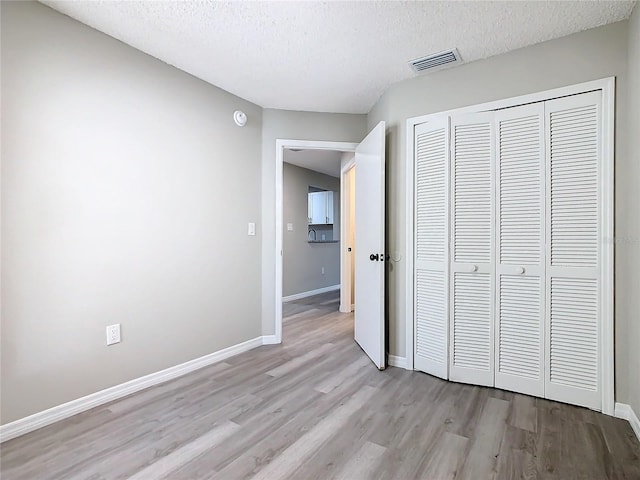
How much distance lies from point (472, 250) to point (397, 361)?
1.08 metres

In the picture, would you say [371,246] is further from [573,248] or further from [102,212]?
[102,212]

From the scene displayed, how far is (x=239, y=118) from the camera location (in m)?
2.95

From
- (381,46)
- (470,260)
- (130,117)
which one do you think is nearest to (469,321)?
(470,260)

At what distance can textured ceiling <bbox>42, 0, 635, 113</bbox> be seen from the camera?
1792 millimetres

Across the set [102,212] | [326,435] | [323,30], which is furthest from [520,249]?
[102,212]

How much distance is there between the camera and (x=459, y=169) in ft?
7.79

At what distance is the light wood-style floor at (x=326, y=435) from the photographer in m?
1.47

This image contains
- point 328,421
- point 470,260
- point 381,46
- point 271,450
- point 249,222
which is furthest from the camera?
point 249,222

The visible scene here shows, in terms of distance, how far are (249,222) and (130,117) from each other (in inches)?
50.0

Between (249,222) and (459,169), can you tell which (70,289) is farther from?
(459,169)

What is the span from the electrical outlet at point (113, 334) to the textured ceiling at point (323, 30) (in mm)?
1832

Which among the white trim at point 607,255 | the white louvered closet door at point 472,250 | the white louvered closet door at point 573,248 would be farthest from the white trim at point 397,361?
the white trim at point 607,255

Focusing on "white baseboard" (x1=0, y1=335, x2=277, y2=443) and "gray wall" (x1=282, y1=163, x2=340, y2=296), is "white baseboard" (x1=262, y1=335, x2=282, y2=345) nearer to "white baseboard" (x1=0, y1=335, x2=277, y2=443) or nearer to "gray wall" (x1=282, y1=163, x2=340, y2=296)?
"white baseboard" (x1=0, y1=335, x2=277, y2=443)

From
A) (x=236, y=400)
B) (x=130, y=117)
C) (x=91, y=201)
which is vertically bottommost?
(x=236, y=400)
